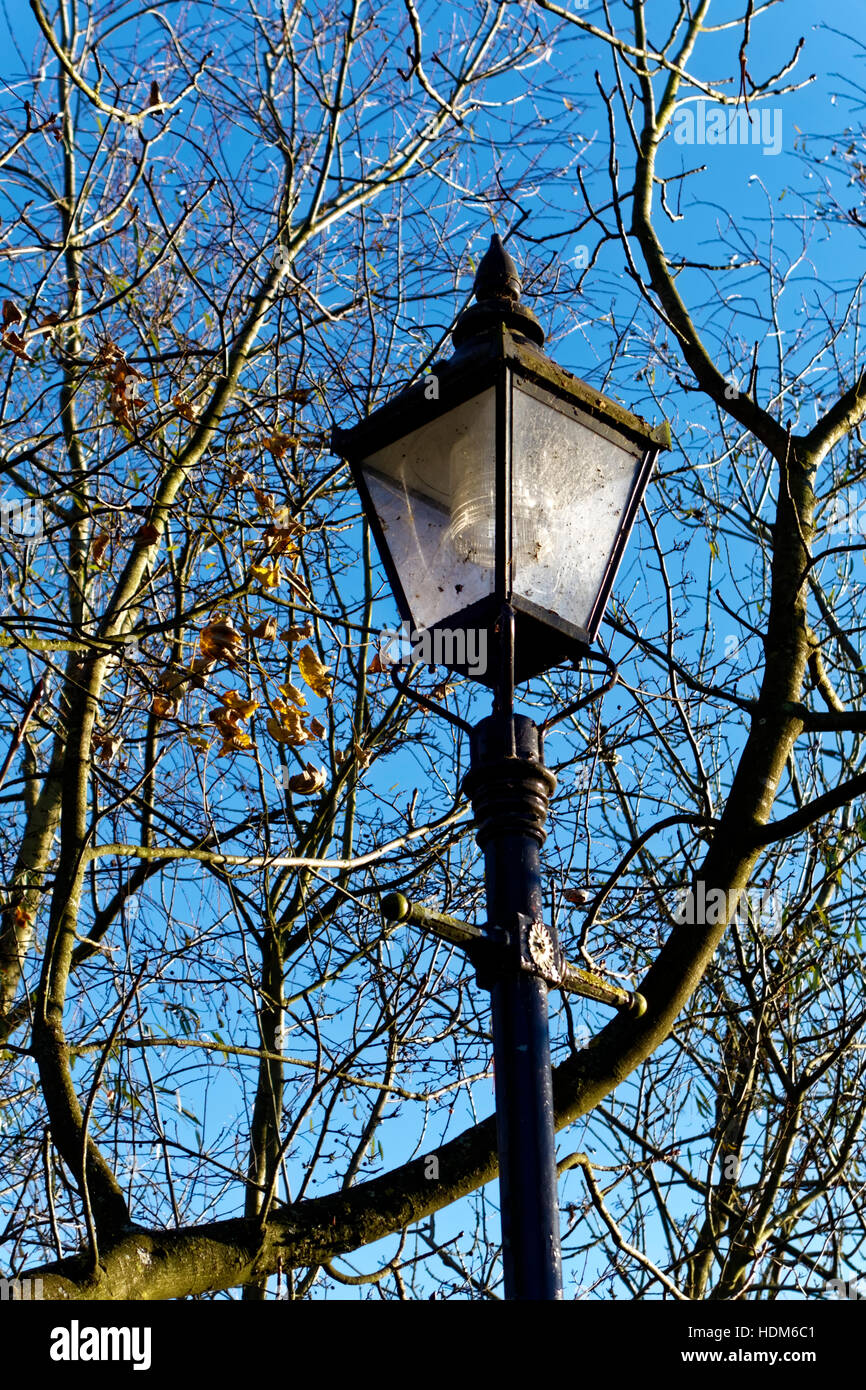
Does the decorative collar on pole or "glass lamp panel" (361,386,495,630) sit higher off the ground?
the decorative collar on pole

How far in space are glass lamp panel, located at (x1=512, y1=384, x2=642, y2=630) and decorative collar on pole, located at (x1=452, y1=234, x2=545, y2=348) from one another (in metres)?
0.27

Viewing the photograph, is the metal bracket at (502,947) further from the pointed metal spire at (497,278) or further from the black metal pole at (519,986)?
the pointed metal spire at (497,278)

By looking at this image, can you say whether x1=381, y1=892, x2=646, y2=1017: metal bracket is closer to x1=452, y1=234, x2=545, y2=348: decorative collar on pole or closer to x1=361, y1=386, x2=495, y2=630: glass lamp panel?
x1=361, y1=386, x2=495, y2=630: glass lamp panel

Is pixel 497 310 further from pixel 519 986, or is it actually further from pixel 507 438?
pixel 519 986

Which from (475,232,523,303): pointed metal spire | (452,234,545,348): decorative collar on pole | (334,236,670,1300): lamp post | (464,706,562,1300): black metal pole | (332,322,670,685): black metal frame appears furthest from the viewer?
(475,232,523,303): pointed metal spire

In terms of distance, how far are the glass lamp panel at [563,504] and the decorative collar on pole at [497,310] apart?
27cm

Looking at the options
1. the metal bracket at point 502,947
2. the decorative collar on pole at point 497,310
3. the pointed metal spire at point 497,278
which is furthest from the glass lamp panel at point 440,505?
the metal bracket at point 502,947

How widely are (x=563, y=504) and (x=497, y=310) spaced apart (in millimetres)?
503

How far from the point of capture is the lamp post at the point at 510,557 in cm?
247

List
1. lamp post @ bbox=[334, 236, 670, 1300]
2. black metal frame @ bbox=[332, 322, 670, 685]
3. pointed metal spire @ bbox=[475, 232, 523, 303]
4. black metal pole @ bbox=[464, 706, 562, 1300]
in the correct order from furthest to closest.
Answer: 1. pointed metal spire @ bbox=[475, 232, 523, 303]
2. black metal frame @ bbox=[332, 322, 670, 685]
3. lamp post @ bbox=[334, 236, 670, 1300]
4. black metal pole @ bbox=[464, 706, 562, 1300]

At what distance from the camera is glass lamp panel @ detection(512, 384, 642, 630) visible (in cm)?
275

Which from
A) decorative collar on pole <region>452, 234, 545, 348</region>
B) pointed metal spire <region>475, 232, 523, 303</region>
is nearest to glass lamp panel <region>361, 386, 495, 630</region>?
decorative collar on pole <region>452, 234, 545, 348</region>
